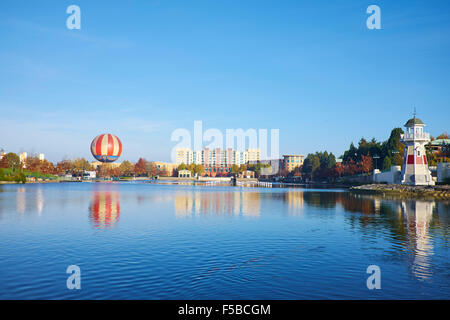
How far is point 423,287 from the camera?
1064 centimetres

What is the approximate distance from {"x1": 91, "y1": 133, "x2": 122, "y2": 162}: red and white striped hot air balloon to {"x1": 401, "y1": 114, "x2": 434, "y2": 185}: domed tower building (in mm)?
85072

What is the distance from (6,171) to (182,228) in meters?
86.9

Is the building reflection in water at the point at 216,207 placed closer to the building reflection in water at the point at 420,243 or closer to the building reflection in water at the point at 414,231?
the building reflection in water at the point at 414,231

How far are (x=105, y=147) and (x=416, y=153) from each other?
8721 centimetres

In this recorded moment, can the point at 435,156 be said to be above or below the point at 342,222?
above

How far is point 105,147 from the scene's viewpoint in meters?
115

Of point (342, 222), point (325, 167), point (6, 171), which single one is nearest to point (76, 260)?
point (342, 222)

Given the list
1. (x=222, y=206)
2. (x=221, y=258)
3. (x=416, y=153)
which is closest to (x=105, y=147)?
(x=416, y=153)

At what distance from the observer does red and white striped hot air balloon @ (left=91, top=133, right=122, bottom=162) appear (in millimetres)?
114562

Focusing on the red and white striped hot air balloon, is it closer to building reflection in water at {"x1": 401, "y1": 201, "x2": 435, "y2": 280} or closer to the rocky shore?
the rocky shore

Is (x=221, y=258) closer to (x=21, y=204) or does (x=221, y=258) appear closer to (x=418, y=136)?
(x=21, y=204)

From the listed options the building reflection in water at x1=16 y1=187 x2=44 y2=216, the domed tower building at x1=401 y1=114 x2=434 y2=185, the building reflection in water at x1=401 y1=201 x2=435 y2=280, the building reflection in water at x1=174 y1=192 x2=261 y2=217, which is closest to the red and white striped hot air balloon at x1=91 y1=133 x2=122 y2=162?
the building reflection in water at x1=16 y1=187 x2=44 y2=216

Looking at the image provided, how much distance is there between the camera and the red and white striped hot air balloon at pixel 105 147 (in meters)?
115
